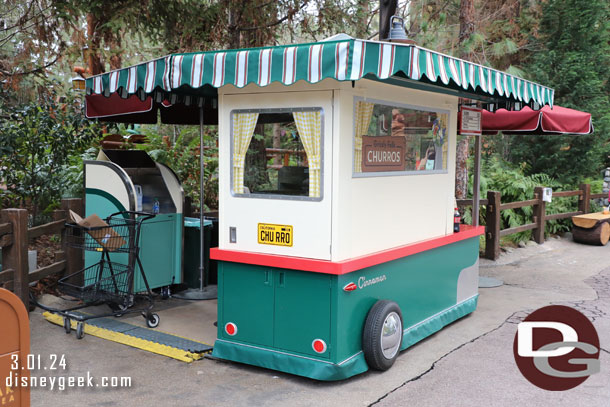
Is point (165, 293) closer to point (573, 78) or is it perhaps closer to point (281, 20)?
point (281, 20)

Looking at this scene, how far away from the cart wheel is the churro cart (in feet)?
0.04

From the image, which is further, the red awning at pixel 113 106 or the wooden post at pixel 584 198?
the wooden post at pixel 584 198

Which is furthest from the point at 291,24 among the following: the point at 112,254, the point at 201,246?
the point at 112,254

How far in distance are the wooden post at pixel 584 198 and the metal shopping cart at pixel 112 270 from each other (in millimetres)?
10207

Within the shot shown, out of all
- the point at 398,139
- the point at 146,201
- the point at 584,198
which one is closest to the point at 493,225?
the point at 584,198

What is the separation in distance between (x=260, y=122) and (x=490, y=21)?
12811 mm

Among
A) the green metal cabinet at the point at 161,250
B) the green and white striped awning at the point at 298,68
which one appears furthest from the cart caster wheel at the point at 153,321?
the green and white striped awning at the point at 298,68

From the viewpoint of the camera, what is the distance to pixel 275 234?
4.82m

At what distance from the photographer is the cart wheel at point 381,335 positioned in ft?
15.6

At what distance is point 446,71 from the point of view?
4.47 meters

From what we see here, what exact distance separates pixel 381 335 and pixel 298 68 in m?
2.21

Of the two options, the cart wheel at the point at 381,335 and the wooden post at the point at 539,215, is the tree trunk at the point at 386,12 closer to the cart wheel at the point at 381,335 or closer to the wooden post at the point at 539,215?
the cart wheel at the point at 381,335

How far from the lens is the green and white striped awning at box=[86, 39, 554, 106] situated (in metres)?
3.95

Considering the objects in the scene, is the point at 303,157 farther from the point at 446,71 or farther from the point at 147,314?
the point at 147,314
